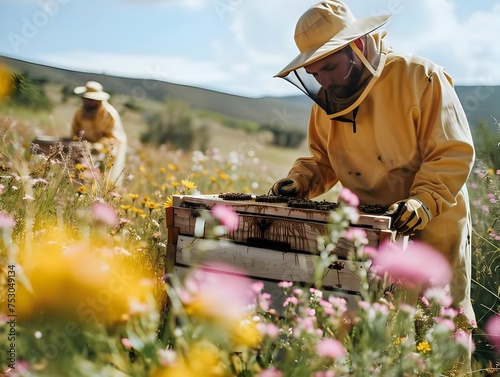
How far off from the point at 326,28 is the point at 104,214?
1.38m

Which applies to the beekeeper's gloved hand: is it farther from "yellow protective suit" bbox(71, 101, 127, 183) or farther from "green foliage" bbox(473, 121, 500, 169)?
"yellow protective suit" bbox(71, 101, 127, 183)

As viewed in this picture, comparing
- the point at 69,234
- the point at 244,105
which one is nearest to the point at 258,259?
the point at 69,234

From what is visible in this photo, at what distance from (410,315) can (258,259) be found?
91 cm

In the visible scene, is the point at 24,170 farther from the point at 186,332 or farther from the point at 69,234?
the point at 186,332

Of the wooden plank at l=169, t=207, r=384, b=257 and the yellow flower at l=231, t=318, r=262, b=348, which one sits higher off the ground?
the wooden plank at l=169, t=207, r=384, b=257

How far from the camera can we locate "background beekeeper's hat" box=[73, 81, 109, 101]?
276 inches

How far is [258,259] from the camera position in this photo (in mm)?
2600

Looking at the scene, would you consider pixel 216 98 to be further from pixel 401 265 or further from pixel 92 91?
pixel 401 265

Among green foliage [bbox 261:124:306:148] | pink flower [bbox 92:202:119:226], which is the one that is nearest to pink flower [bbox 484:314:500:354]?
pink flower [bbox 92:202:119:226]

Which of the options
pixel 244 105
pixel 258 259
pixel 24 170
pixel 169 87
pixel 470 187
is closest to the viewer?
pixel 258 259

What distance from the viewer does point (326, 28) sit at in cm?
283

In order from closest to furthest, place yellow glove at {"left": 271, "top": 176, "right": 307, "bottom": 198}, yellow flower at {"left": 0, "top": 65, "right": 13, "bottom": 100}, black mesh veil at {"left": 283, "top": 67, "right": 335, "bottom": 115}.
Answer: black mesh veil at {"left": 283, "top": 67, "right": 335, "bottom": 115}, yellow glove at {"left": 271, "top": 176, "right": 307, "bottom": 198}, yellow flower at {"left": 0, "top": 65, "right": 13, "bottom": 100}

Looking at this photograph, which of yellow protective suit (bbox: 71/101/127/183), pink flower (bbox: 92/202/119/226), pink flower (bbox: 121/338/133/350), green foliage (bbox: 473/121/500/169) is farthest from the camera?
yellow protective suit (bbox: 71/101/127/183)

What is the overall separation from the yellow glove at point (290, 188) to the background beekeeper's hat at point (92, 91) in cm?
434
